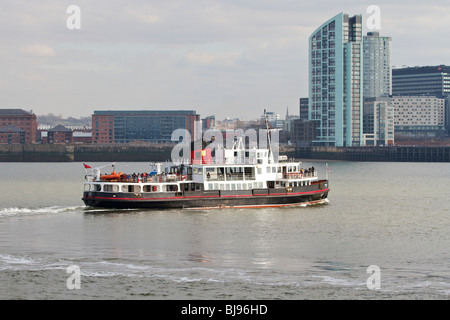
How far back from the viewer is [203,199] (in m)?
61.5

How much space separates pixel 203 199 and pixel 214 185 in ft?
6.37

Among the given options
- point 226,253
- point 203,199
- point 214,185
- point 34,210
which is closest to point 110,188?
point 34,210

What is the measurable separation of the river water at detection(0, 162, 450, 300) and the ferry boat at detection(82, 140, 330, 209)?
1.39m

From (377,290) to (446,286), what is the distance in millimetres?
3376

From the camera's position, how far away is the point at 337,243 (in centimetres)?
4459

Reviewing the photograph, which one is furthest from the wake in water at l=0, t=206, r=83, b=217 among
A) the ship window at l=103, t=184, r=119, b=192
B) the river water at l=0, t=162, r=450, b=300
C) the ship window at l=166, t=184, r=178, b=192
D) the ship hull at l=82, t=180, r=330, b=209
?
the ship window at l=166, t=184, r=178, b=192

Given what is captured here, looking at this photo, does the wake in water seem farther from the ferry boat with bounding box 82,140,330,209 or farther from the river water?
the ferry boat with bounding box 82,140,330,209

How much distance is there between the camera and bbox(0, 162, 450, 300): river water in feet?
107

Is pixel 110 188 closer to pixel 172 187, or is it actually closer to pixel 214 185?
pixel 172 187

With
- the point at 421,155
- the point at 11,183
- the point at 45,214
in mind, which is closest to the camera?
the point at 45,214

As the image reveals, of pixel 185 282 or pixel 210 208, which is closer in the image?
pixel 185 282
